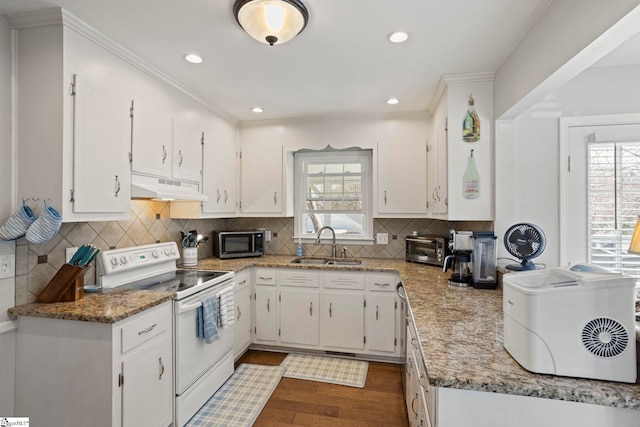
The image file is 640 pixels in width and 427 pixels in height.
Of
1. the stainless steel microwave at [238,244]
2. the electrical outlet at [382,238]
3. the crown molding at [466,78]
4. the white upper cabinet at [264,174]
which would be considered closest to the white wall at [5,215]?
the stainless steel microwave at [238,244]

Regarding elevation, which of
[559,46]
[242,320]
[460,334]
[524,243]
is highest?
[559,46]

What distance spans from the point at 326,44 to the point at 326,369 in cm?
259

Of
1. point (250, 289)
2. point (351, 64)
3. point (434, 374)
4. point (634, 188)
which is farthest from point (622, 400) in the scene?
point (250, 289)

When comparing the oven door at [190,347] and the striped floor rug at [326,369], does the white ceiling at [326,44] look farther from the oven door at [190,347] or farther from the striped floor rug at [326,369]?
the striped floor rug at [326,369]

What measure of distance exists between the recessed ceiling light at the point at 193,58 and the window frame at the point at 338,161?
1679mm

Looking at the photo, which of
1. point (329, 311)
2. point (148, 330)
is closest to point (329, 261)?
point (329, 311)

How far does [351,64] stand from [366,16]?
55 centimetres

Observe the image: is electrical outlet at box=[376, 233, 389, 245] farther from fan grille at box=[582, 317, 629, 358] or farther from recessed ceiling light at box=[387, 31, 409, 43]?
fan grille at box=[582, 317, 629, 358]

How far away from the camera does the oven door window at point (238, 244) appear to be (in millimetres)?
3266

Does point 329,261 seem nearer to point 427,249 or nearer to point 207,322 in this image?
point 427,249

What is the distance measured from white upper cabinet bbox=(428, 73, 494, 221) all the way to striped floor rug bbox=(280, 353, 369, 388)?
156 centimetres

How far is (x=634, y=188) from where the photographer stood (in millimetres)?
2053

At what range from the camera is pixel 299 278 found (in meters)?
3.03

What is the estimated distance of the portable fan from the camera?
6.51 ft
